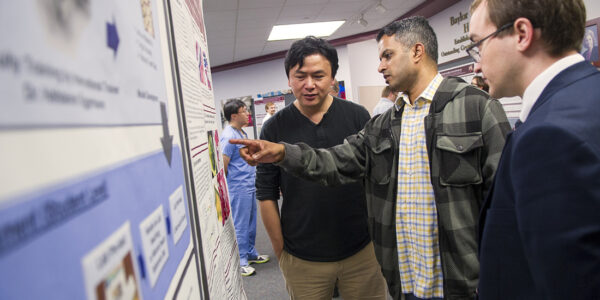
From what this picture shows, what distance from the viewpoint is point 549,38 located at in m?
0.70

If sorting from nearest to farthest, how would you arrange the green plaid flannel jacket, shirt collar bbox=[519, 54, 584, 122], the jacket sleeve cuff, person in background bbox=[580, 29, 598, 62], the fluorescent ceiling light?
shirt collar bbox=[519, 54, 584, 122]
the green plaid flannel jacket
the jacket sleeve cuff
person in background bbox=[580, 29, 598, 62]
the fluorescent ceiling light

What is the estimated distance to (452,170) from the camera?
1009 millimetres

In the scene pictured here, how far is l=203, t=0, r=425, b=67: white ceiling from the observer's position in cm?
420

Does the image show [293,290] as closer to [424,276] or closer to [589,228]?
[424,276]

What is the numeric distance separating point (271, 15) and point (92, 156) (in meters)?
4.76

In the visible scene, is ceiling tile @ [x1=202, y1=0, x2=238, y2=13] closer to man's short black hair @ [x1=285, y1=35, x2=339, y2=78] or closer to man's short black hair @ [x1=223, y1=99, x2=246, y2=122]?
man's short black hair @ [x1=223, y1=99, x2=246, y2=122]

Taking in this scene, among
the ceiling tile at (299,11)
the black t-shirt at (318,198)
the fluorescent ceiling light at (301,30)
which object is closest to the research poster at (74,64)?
the black t-shirt at (318,198)

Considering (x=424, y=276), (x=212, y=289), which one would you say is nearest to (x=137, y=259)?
(x=212, y=289)

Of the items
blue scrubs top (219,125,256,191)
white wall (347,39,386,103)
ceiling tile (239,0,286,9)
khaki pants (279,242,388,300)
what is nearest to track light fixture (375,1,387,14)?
ceiling tile (239,0,286,9)

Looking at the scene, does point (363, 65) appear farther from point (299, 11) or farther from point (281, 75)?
point (299, 11)

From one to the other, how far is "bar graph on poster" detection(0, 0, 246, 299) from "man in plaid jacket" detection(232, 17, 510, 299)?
0.56 metres

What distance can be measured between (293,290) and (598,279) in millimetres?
1092

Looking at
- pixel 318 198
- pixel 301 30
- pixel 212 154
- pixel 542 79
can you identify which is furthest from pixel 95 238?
pixel 301 30

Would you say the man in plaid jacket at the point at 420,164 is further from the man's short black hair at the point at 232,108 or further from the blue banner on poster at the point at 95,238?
the man's short black hair at the point at 232,108
